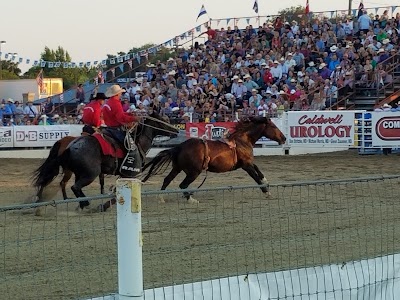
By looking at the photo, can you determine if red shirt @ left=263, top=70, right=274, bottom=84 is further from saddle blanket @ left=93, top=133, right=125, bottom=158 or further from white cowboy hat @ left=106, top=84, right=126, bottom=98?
saddle blanket @ left=93, top=133, right=125, bottom=158

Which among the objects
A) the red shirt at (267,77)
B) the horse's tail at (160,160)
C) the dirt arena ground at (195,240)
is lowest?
the dirt arena ground at (195,240)

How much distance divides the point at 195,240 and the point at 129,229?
17.9 feet

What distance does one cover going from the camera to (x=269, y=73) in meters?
27.0

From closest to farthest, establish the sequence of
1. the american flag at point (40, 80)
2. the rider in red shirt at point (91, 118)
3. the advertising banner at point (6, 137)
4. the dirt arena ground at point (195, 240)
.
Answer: the dirt arena ground at point (195, 240) → the rider in red shirt at point (91, 118) → the advertising banner at point (6, 137) → the american flag at point (40, 80)

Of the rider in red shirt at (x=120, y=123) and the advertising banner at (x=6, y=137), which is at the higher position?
the rider in red shirt at (x=120, y=123)

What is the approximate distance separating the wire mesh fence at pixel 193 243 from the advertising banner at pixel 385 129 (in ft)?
30.0

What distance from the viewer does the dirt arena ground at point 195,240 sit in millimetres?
7555

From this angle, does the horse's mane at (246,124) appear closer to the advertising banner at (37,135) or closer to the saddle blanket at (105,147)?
the saddle blanket at (105,147)

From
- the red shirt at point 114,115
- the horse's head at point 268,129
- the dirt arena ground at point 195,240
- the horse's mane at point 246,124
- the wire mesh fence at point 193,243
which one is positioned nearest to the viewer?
the wire mesh fence at point 193,243

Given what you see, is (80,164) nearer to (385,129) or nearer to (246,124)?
(246,124)

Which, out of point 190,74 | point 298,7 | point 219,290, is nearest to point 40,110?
point 190,74

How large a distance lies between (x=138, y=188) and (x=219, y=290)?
1168 mm

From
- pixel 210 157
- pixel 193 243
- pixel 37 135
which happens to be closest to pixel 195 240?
pixel 193 243

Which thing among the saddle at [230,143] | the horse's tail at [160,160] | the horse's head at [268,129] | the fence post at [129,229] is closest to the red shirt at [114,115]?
the horse's tail at [160,160]
